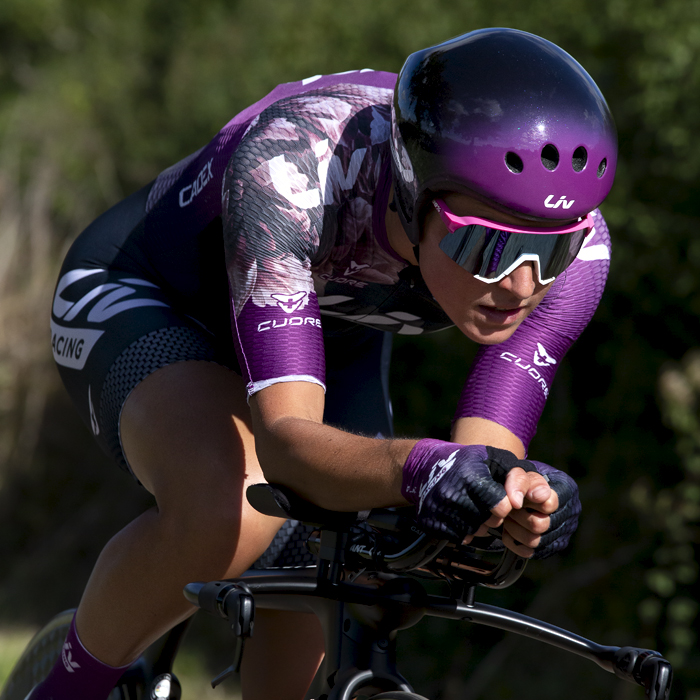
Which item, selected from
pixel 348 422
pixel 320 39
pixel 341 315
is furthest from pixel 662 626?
pixel 320 39

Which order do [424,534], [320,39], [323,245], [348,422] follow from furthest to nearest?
1. [320,39]
2. [348,422]
3. [323,245]
4. [424,534]

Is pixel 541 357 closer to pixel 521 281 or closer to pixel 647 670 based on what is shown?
pixel 521 281

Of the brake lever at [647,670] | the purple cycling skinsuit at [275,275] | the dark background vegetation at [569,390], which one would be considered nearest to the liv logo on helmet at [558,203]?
the purple cycling skinsuit at [275,275]

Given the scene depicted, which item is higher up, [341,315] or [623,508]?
[341,315]

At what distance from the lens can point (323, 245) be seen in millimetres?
1921

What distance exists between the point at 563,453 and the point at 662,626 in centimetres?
105

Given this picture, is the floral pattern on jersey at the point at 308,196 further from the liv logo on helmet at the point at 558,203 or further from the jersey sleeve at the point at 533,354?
the liv logo on helmet at the point at 558,203

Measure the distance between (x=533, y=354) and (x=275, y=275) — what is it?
2.21 feet

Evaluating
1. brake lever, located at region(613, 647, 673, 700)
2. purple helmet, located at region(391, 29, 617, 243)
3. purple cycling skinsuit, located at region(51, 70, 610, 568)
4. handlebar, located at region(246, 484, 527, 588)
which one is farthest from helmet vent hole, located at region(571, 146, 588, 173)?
brake lever, located at region(613, 647, 673, 700)

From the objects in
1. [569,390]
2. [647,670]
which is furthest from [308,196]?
[569,390]

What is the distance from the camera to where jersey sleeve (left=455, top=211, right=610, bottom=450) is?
2057 millimetres

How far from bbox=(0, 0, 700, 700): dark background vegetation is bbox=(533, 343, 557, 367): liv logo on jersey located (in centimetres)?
252

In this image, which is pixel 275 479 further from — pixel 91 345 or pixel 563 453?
pixel 563 453

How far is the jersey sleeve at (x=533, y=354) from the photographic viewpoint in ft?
6.75
